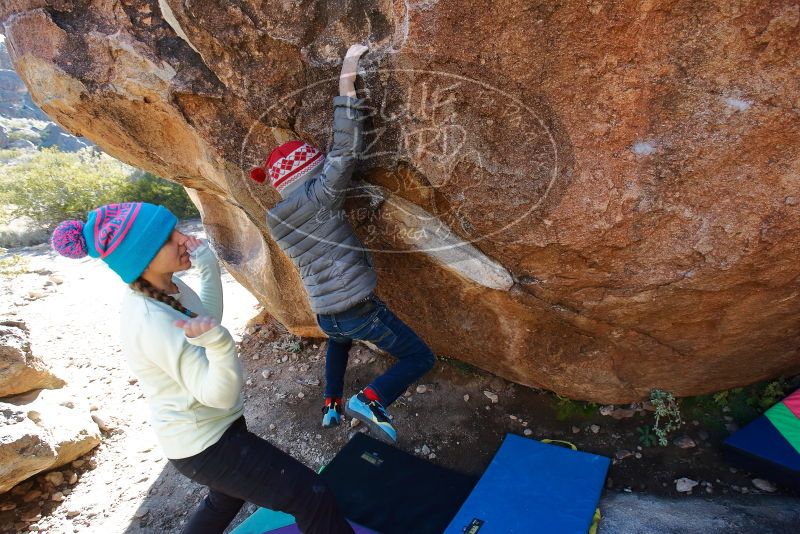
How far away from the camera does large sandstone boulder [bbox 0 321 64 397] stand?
3.37 m

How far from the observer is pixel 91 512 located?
10.2 ft

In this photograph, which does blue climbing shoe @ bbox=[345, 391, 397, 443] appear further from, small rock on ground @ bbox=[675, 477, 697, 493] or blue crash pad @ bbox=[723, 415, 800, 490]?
blue crash pad @ bbox=[723, 415, 800, 490]

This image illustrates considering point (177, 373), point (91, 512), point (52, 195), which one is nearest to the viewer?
point (177, 373)

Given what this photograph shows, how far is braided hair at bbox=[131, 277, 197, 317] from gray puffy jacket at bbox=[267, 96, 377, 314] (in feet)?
2.36

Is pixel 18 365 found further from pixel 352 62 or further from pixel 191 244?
pixel 352 62

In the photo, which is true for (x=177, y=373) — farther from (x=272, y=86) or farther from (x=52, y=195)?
(x=52, y=195)

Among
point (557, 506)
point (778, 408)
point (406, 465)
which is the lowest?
point (406, 465)

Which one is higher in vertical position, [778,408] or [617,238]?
[778,408]

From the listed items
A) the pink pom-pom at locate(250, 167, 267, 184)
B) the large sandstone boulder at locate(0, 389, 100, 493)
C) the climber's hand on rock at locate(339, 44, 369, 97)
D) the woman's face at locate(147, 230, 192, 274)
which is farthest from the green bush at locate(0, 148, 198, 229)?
the woman's face at locate(147, 230, 192, 274)

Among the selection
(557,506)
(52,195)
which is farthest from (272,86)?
(52,195)

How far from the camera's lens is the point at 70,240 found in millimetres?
1614

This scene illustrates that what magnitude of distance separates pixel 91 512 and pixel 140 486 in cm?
29

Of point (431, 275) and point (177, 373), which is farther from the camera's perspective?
point (431, 275)

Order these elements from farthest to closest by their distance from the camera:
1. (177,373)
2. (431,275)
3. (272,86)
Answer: (431,275), (272,86), (177,373)
